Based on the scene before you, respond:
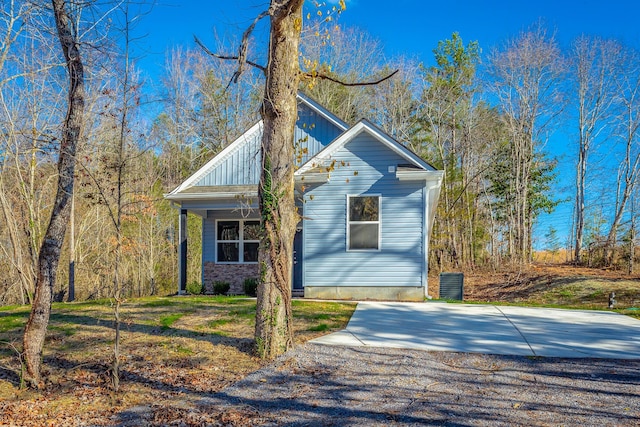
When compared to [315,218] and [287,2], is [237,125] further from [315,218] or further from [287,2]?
[287,2]

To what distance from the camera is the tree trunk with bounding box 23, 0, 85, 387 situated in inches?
181

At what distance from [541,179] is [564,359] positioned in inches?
777

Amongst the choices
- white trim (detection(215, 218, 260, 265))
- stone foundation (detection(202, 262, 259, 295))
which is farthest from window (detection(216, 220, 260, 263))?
stone foundation (detection(202, 262, 259, 295))

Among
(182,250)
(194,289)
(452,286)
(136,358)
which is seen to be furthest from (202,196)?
(136,358)

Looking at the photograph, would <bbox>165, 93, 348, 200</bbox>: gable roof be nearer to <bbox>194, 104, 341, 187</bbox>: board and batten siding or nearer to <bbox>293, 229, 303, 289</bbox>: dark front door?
<bbox>194, 104, 341, 187</bbox>: board and batten siding

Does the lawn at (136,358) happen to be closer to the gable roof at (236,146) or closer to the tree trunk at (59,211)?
the tree trunk at (59,211)

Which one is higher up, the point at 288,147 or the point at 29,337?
the point at 288,147

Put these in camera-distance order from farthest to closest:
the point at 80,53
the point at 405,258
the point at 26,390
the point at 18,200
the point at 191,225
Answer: the point at 191,225 → the point at 18,200 → the point at 405,258 → the point at 80,53 → the point at 26,390

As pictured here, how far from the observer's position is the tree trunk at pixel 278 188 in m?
5.43

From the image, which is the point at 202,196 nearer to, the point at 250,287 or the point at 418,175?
the point at 250,287

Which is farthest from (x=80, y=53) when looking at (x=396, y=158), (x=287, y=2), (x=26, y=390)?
(x=396, y=158)

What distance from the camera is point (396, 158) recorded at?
435 inches

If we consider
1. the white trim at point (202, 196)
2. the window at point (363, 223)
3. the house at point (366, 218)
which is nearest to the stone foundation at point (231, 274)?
the white trim at point (202, 196)

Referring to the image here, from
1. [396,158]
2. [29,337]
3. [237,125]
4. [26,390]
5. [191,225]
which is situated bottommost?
[26,390]
